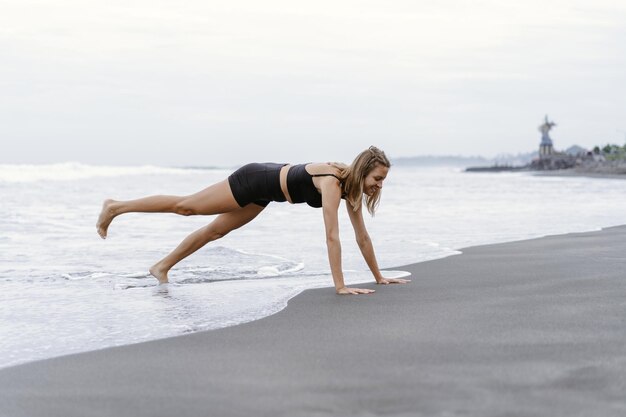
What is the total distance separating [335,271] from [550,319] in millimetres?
1788

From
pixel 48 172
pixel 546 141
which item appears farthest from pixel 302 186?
pixel 546 141

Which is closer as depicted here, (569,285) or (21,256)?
(569,285)

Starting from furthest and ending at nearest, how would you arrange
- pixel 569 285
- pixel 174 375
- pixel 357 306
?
pixel 569 285 < pixel 357 306 < pixel 174 375

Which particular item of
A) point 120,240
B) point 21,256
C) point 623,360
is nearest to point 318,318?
point 623,360

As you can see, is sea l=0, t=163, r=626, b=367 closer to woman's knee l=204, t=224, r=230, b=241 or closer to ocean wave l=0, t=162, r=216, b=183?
woman's knee l=204, t=224, r=230, b=241

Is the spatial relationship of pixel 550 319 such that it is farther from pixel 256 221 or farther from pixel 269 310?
pixel 256 221

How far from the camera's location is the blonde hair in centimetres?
566

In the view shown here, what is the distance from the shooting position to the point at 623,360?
344 cm

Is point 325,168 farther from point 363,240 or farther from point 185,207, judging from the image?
point 185,207

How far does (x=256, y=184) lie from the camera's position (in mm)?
6328

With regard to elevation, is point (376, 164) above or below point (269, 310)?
A: above

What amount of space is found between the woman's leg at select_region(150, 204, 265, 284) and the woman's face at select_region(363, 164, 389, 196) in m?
1.25

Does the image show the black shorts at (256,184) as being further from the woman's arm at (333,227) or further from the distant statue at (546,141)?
the distant statue at (546,141)

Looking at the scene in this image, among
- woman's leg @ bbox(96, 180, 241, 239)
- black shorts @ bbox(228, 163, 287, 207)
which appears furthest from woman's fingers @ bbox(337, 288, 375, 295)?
woman's leg @ bbox(96, 180, 241, 239)
